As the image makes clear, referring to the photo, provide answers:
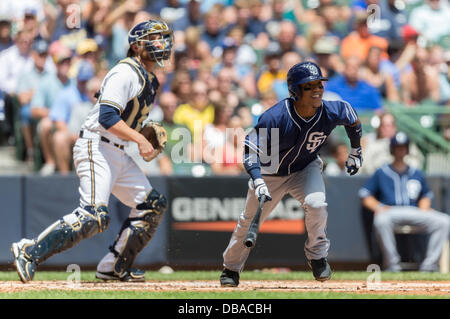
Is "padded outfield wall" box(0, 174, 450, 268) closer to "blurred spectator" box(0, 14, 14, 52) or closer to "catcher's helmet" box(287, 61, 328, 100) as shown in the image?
"blurred spectator" box(0, 14, 14, 52)

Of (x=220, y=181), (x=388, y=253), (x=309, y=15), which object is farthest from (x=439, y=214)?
(x=309, y=15)

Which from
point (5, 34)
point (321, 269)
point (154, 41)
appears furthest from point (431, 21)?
point (321, 269)

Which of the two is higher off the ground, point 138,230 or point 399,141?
point 399,141

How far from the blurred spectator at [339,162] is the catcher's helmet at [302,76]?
4.26 meters

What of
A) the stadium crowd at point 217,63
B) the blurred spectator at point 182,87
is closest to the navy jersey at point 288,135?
the stadium crowd at point 217,63

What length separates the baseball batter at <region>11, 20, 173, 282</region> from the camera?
7.57 metres

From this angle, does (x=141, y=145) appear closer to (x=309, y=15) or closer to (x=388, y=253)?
(x=388, y=253)

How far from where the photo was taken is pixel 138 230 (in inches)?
322

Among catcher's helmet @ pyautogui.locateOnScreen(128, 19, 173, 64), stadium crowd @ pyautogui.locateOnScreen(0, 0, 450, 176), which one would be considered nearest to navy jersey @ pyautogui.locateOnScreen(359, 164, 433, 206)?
stadium crowd @ pyautogui.locateOnScreen(0, 0, 450, 176)

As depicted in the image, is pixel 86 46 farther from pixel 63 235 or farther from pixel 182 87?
pixel 63 235

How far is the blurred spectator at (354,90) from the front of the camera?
1220 cm

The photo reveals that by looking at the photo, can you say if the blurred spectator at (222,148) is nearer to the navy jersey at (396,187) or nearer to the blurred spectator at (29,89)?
the navy jersey at (396,187)

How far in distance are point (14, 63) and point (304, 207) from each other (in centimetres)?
636

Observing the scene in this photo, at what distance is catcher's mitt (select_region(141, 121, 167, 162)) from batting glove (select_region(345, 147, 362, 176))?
65.7 inches
